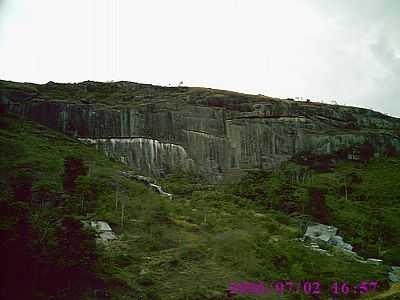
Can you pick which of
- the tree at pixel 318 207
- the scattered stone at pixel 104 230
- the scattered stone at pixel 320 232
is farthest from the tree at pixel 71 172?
the tree at pixel 318 207

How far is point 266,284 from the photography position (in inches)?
811

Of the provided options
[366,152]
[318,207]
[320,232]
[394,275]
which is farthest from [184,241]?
[366,152]

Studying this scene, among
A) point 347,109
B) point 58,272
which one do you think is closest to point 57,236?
point 58,272

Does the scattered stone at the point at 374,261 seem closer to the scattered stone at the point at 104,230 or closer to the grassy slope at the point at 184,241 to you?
the grassy slope at the point at 184,241

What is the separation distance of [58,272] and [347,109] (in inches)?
2101

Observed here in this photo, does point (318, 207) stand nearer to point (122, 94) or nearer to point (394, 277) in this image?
point (394, 277)

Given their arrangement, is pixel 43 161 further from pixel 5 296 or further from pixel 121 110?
pixel 5 296

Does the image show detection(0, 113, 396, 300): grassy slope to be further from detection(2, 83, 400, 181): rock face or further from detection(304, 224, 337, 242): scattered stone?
detection(2, 83, 400, 181): rock face

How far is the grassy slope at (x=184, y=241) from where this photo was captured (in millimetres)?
19062

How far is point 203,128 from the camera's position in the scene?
53312 mm
